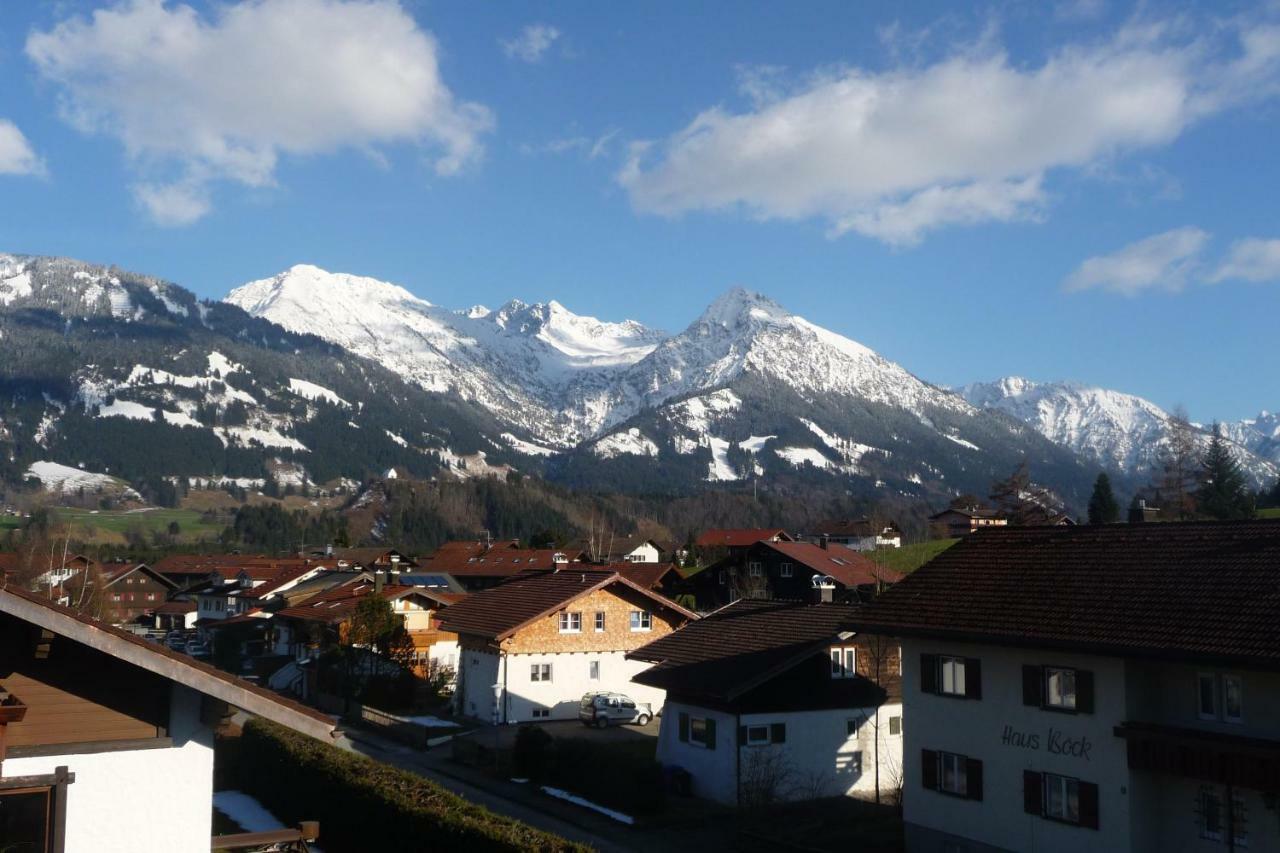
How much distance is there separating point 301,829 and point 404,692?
37197mm

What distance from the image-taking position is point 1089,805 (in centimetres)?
2081

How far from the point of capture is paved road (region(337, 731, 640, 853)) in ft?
86.6

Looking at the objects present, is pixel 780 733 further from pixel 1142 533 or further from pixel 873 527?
pixel 873 527

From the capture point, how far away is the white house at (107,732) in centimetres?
985

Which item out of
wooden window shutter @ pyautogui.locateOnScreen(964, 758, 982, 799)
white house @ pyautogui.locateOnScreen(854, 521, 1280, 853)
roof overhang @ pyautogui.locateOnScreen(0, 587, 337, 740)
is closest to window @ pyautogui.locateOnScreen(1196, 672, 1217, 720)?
white house @ pyautogui.locateOnScreen(854, 521, 1280, 853)

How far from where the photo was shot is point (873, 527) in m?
131

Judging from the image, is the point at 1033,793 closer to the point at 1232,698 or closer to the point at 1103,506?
the point at 1232,698

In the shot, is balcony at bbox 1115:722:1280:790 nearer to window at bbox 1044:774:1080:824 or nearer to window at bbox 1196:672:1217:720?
window at bbox 1196:672:1217:720

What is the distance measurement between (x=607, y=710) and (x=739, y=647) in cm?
1125

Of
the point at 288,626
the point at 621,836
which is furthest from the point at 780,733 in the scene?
the point at 288,626

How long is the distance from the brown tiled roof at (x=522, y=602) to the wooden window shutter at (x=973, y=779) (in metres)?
22.7

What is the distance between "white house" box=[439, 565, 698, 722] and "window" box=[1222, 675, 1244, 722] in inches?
1064

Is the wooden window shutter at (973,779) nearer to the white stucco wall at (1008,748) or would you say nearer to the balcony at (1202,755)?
the white stucco wall at (1008,748)

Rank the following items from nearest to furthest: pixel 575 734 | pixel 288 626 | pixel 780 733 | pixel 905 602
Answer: pixel 905 602 < pixel 780 733 < pixel 575 734 < pixel 288 626
